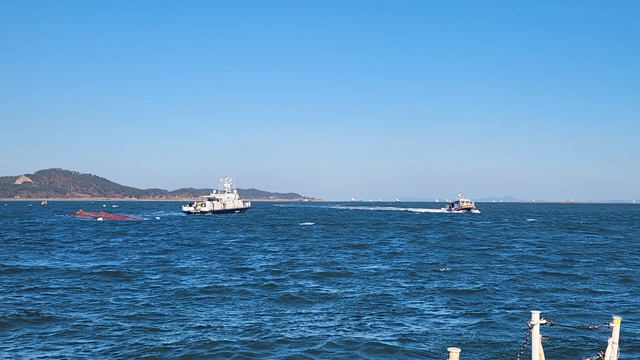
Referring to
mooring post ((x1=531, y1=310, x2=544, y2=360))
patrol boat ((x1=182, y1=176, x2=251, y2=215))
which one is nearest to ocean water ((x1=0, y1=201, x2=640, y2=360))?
mooring post ((x1=531, y1=310, x2=544, y2=360))

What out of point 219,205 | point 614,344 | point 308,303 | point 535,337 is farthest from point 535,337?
point 219,205

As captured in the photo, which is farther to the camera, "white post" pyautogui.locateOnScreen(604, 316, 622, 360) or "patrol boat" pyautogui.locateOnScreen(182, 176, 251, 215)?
"patrol boat" pyautogui.locateOnScreen(182, 176, 251, 215)

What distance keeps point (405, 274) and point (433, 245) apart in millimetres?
22771

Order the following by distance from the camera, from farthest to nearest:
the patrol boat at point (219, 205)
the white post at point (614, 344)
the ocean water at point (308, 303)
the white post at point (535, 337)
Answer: the patrol boat at point (219, 205), the ocean water at point (308, 303), the white post at point (614, 344), the white post at point (535, 337)

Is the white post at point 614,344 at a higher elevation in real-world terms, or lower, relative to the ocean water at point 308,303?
higher

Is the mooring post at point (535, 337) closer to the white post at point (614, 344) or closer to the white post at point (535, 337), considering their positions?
the white post at point (535, 337)

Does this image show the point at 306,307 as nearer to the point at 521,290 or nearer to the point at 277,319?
the point at 277,319

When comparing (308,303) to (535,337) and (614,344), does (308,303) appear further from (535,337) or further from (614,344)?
(614,344)

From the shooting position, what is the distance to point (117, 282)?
31328 millimetres

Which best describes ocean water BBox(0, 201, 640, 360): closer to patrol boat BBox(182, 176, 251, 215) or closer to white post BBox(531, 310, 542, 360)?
white post BBox(531, 310, 542, 360)

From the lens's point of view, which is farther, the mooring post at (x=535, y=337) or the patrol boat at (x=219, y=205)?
the patrol boat at (x=219, y=205)

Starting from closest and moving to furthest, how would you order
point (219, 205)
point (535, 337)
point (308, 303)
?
point (535, 337) < point (308, 303) < point (219, 205)

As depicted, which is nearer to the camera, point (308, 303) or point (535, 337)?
point (535, 337)

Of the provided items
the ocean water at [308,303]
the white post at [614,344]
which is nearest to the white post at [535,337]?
the white post at [614,344]
